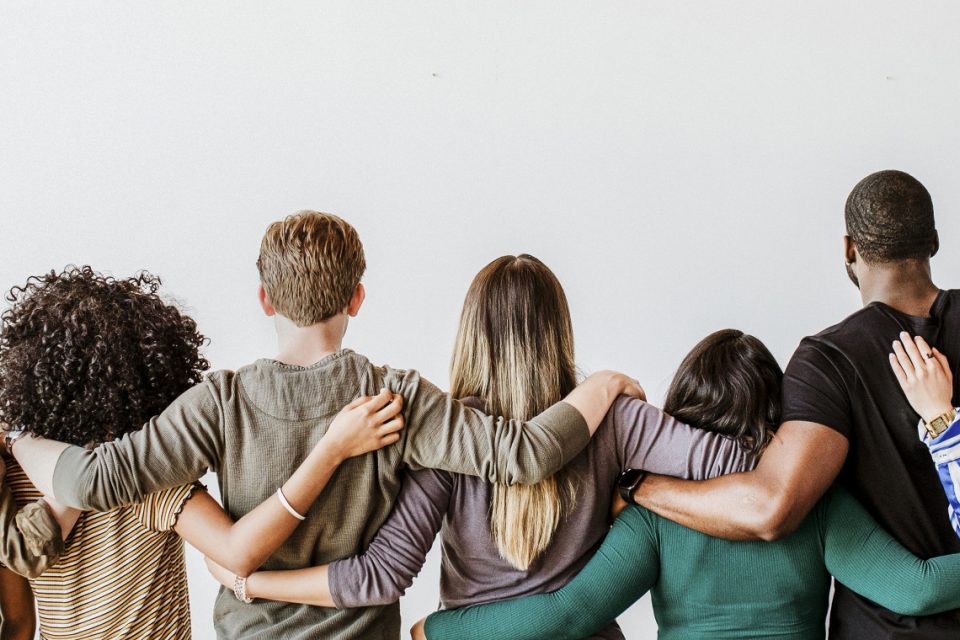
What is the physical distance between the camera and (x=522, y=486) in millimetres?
1309

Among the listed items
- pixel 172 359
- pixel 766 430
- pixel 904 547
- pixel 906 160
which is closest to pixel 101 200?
pixel 172 359

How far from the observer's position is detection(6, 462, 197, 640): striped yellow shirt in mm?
1314

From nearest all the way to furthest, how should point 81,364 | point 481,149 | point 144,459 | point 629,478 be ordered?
point 144,459, point 81,364, point 629,478, point 481,149

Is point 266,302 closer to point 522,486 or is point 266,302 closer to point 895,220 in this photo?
point 522,486

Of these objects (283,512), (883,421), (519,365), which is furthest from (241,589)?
(883,421)

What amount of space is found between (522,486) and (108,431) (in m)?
0.67

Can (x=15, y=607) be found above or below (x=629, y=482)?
below

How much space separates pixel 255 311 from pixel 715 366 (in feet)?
4.68

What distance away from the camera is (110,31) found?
227cm

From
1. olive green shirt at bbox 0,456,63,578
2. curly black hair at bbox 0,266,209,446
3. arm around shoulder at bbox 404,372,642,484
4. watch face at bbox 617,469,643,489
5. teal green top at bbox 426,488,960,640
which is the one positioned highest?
curly black hair at bbox 0,266,209,446

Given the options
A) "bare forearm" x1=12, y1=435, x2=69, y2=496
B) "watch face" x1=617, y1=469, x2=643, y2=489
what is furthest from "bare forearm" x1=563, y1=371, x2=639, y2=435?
"bare forearm" x1=12, y1=435, x2=69, y2=496

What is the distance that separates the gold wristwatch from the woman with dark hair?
0.17 meters

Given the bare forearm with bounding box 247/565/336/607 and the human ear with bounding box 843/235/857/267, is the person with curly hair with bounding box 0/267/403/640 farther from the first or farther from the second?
the human ear with bounding box 843/235/857/267

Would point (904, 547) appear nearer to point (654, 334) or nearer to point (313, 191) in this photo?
point (654, 334)
